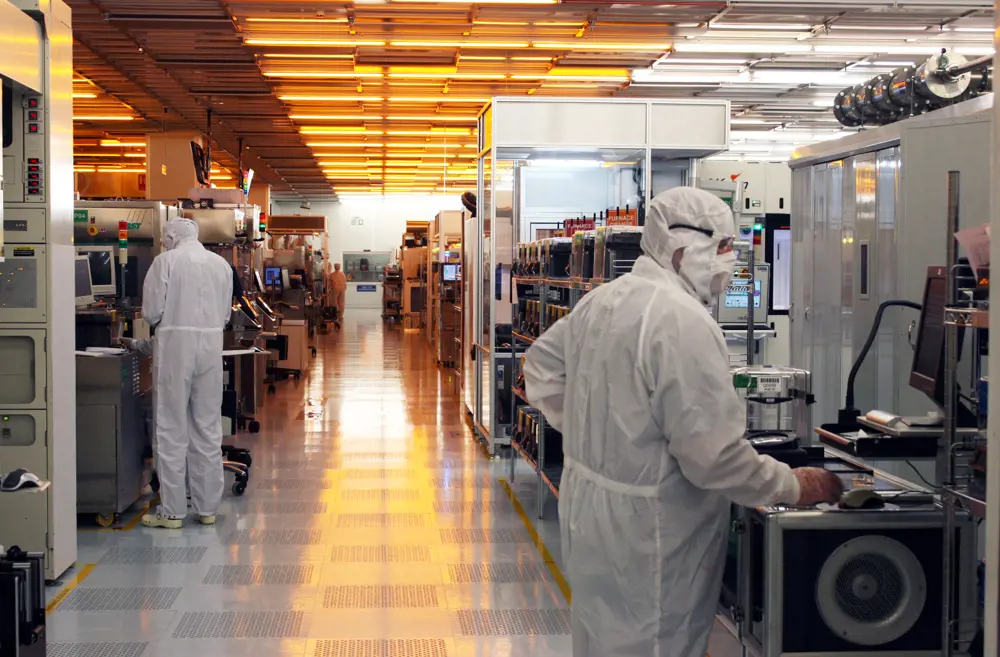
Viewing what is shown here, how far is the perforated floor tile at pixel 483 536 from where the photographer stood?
581 cm

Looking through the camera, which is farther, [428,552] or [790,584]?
[428,552]

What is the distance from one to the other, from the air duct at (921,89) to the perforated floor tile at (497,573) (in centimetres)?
382

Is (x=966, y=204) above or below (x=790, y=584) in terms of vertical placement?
above

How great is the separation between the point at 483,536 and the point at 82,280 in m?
2.87

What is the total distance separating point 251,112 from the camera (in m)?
14.2

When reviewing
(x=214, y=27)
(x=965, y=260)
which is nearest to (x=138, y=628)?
(x=965, y=260)

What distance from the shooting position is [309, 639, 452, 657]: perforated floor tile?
13.5ft

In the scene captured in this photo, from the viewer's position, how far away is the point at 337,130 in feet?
53.4

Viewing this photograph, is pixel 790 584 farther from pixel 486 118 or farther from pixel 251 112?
pixel 251 112

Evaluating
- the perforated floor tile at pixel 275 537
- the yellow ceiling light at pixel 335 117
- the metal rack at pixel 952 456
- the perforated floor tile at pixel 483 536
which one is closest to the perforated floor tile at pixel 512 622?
the perforated floor tile at pixel 483 536

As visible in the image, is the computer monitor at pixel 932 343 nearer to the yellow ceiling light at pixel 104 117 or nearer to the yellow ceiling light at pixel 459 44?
the yellow ceiling light at pixel 459 44

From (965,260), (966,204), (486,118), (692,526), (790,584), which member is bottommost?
(790,584)

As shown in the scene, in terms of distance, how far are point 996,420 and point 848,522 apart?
862 mm

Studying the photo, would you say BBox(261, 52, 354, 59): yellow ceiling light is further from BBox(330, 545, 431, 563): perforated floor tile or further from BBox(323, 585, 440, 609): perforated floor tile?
BBox(323, 585, 440, 609): perforated floor tile
